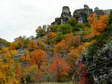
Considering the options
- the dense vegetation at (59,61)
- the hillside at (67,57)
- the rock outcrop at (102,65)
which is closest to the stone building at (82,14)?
the hillside at (67,57)

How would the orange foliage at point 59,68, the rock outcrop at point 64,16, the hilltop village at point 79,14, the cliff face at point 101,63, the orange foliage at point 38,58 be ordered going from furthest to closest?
the rock outcrop at point 64,16, the hilltop village at point 79,14, the orange foliage at point 38,58, the orange foliage at point 59,68, the cliff face at point 101,63

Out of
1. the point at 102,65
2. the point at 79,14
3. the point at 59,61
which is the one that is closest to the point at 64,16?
the point at 79,14

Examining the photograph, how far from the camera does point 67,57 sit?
3755 inches

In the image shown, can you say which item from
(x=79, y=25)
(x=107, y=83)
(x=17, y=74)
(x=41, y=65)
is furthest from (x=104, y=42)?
(x=79, y=25)

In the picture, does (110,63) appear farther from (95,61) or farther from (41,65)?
(41,65)

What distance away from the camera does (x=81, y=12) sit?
608 ft

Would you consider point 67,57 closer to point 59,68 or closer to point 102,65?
point 59,68

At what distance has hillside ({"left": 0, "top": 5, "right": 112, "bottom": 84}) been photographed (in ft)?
105

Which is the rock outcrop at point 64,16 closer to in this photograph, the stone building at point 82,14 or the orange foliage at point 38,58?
the stone building at point 82,14

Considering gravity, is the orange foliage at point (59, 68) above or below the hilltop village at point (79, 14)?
below

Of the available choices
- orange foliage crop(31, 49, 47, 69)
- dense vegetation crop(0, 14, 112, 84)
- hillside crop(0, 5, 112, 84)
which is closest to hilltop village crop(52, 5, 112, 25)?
hillside crop(0, 5, 112, 84)

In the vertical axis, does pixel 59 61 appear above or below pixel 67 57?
below

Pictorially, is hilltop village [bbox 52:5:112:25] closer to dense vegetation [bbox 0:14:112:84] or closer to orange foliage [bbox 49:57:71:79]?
dense vegetation [bbox 0:14:112:84]

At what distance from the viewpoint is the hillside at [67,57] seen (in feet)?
105
